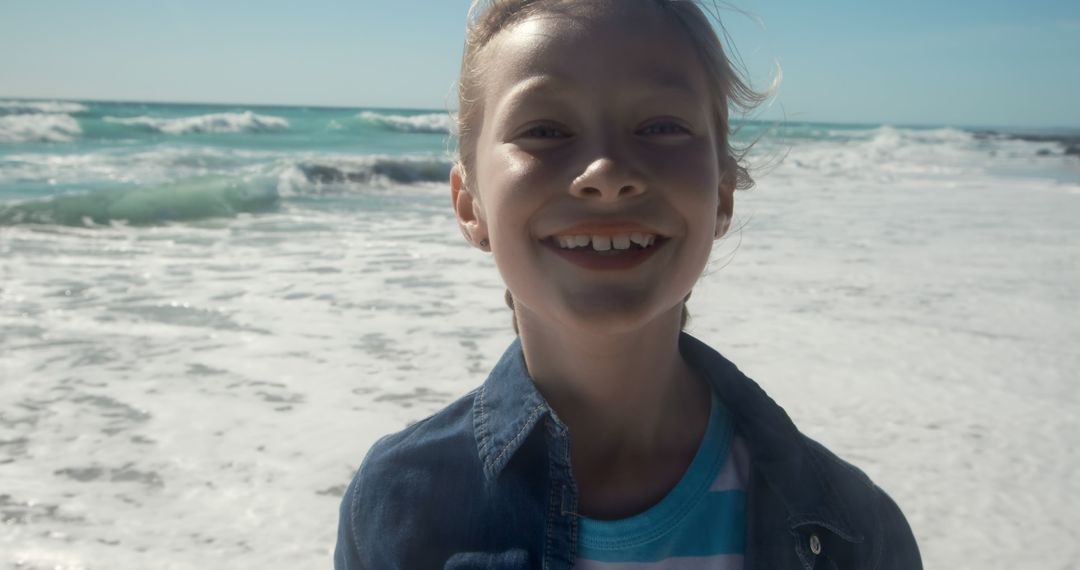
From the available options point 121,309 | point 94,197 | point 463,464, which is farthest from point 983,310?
point 94,197

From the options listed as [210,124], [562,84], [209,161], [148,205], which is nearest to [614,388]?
[562,84]

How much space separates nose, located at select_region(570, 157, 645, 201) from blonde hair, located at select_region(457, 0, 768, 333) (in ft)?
0.88

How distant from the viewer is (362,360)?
398 centimetres

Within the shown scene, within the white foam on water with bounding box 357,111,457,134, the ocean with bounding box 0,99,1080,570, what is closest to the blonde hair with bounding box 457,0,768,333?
the ocean with bounding box 0,99,1080,570

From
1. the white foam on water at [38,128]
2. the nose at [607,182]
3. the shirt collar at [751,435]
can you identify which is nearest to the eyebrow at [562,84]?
the nose at [607,182]

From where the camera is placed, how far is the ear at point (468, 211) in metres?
1.48

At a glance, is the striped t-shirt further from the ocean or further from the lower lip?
the ocean

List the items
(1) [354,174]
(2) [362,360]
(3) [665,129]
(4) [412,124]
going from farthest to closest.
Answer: (4) [412,124] → (1) [354,174] → (2) [362,360] → (3) [665,129]

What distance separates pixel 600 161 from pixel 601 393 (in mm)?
372

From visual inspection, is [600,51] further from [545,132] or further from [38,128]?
[38,128]

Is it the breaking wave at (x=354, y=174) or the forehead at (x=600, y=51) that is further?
the breaking wave at (x=354, y=174)

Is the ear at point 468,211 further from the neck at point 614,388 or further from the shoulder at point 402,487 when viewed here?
the shoulder at point 402,487

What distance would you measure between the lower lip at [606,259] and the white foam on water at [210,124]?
2327 centimetres

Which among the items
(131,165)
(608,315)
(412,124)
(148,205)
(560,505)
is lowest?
(412,124)
